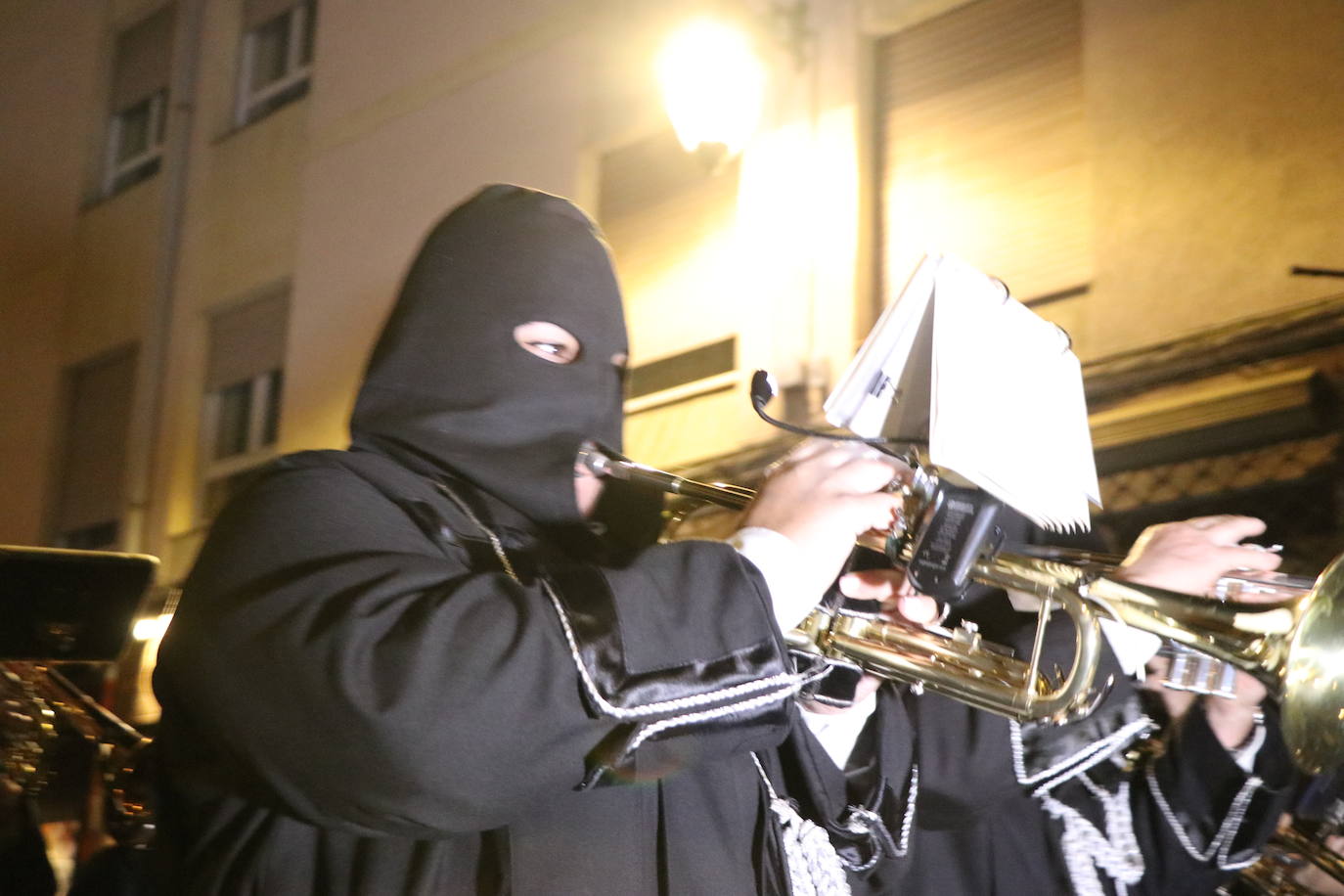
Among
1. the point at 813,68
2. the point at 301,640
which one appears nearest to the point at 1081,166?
the point at 813,68

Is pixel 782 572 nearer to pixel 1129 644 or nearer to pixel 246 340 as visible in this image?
pixel 1129 644

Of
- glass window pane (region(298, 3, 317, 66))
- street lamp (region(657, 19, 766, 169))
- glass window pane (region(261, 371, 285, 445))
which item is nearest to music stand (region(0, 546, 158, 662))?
street lamp (region(657, 19, 766, 169))

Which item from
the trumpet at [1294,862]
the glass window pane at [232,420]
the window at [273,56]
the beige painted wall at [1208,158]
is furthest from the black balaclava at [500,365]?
the window at [273,56]

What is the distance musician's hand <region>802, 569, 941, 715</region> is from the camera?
2033 millimetres

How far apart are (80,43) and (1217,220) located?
26.0 ft

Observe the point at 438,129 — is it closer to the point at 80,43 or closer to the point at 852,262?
the point at 852,262

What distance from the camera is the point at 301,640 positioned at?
1.36 metres

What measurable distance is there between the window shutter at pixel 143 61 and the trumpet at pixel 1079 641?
8179mm

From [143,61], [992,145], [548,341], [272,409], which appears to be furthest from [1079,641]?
[143,61]

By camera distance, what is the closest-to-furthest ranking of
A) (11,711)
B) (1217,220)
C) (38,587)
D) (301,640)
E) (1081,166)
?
(301,640) < (38,587) < (11,711) < (1217,220) < (1081,166)

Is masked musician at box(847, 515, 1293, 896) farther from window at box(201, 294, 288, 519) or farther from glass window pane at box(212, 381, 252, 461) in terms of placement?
glass window pane at box(212, 381, 252, 461)

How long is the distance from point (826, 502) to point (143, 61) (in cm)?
883

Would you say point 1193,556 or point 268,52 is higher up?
point 268,52

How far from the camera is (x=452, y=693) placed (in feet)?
4.35
